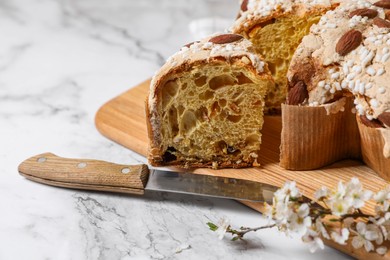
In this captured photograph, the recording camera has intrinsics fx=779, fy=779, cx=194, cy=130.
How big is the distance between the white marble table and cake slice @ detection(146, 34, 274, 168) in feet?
0.81

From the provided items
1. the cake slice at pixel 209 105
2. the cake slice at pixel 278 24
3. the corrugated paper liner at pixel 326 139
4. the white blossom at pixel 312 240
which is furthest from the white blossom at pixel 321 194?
the cake slice at pixel 278 24

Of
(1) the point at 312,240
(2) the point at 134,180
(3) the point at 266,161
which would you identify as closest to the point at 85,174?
(2) the point at 134,180

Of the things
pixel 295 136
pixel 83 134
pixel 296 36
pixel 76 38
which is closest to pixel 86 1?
pixel 76 38

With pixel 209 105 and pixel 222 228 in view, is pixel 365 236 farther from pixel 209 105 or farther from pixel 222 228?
pixel 209 105

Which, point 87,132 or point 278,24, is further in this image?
point 87,132

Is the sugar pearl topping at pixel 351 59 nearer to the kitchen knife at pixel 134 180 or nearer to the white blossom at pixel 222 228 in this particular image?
the kitchen knife at pixel 134 180

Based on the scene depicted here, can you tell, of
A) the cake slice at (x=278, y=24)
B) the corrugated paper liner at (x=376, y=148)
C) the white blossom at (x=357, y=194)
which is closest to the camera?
the white blossom at (x=357, y=194)

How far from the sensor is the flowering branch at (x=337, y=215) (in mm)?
2652

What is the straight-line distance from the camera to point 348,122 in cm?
325

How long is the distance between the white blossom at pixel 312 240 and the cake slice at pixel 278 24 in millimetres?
1133

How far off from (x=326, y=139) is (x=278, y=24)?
62 cm

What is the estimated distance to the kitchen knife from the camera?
3.07m

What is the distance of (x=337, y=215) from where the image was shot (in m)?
2.65

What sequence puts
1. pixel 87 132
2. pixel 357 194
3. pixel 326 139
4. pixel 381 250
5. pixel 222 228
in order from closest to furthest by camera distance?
pixel 357 194, pixel 381 250, pixel 222 228, pixel 326 139, pixel 87 132
